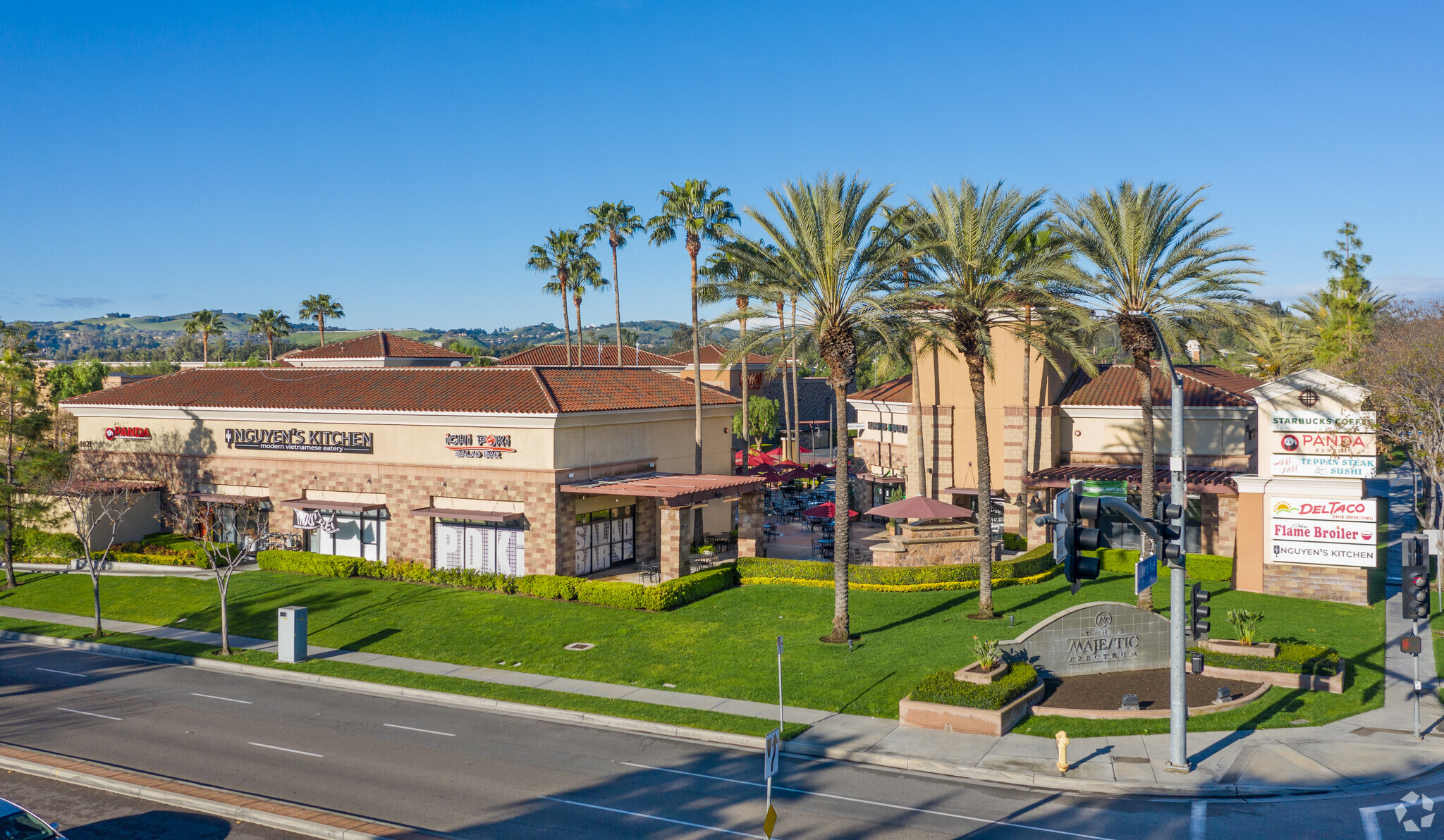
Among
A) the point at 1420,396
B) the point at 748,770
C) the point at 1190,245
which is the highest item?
the point at 1190,245

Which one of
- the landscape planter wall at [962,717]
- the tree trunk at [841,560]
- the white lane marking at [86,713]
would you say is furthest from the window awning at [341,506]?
the landscape planter wall at [962,717]

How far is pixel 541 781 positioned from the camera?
18.9 meters

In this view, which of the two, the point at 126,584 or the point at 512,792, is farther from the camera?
the point at 126,584

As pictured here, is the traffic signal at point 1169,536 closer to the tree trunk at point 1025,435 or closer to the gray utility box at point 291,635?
the gray utility box at point 291,635

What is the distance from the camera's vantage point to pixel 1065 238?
31.5m

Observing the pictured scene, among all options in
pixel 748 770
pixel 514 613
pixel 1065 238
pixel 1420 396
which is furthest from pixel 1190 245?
pixel 514 613

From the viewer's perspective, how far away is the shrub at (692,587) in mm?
32375

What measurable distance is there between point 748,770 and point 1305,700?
12822mm

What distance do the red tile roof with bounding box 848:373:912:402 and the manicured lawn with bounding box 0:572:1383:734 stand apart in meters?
18.0

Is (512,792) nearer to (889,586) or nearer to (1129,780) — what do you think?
(1129,780)

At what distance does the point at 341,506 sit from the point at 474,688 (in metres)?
17.3

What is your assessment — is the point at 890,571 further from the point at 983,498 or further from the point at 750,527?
the point at 750,527

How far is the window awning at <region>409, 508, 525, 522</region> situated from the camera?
36.7 metres

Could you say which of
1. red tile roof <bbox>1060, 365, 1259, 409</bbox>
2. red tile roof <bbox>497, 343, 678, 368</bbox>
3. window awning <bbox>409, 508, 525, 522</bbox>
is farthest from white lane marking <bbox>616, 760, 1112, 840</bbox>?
red tile roof <bbox>497, 343, 678, 368</bbox>
